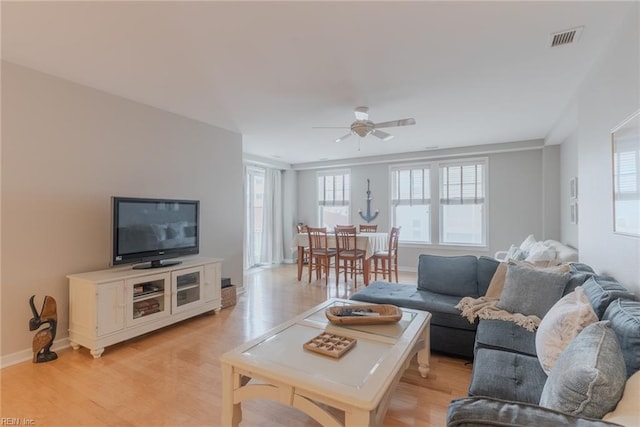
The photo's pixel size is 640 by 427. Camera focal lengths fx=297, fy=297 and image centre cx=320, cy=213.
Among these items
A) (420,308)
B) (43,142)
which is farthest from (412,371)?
(43,142)

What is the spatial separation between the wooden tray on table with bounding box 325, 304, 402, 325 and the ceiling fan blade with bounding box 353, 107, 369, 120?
219cm

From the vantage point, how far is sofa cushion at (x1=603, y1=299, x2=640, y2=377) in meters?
1.12

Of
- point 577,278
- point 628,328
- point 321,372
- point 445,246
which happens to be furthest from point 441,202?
point 321,372

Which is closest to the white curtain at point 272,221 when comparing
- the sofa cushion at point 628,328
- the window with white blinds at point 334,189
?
the window with white blinds at point 334,189

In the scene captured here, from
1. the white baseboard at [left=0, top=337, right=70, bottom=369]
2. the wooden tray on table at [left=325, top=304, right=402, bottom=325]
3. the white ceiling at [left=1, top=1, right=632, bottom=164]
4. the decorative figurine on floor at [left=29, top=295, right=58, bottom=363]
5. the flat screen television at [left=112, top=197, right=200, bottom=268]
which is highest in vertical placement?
the white ceiling at [left=1, top=1, right=632, bottom=164]

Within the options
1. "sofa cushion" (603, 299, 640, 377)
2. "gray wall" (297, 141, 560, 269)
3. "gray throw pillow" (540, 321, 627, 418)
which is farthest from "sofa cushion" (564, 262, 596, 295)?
"gray wall" (297, 141, 560, 269)

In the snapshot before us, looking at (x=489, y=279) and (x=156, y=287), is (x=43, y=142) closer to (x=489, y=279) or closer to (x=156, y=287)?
(x=156, y=287)

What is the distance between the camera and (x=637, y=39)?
5.57 ft

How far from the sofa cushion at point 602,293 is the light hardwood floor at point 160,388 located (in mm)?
989

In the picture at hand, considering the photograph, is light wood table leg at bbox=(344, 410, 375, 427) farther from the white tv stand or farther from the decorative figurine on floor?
the decorative figurine on floor

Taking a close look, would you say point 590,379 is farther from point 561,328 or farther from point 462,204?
point 462,204

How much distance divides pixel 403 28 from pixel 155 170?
2.97m

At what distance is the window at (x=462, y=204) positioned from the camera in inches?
222

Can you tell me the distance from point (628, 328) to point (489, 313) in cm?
116
